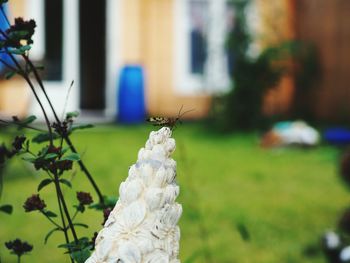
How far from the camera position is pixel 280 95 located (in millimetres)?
12906

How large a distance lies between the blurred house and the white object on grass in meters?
10.5

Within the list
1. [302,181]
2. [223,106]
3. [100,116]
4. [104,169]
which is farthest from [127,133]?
[302,181]

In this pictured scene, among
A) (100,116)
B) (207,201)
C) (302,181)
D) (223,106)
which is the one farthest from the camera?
(100,116)

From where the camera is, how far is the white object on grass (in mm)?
1170

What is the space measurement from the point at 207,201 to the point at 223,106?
17.7 feet

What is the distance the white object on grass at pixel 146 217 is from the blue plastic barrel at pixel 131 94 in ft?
34.9

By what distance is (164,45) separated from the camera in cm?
1275

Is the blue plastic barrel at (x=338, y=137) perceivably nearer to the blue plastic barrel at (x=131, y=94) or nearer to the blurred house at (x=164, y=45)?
the blurred house at (x=164, y=45)

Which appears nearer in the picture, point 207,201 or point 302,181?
point 207,201

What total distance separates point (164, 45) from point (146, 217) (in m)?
11.7

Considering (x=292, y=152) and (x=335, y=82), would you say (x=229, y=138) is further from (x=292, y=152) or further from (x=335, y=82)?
(x=335, y=82)

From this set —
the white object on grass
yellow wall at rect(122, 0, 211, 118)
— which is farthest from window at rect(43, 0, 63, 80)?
the white object on grass

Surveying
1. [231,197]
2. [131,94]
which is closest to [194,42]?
[131,94]

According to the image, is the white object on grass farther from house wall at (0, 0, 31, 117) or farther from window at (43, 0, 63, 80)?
window at (43, 0, 63, 80)
